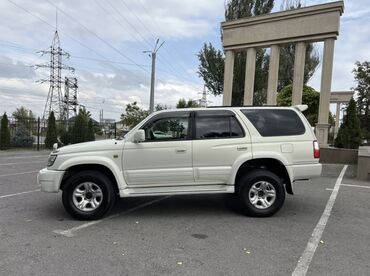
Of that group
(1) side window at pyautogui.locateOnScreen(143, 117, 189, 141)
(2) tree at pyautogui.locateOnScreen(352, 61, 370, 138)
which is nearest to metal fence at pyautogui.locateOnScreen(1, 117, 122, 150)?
(1) side window at pyautogui.locateOnScreen(143, 117, 189, 141)

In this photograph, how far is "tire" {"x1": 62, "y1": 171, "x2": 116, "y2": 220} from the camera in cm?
589

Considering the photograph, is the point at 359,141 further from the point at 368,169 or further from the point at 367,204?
the point at 367,204

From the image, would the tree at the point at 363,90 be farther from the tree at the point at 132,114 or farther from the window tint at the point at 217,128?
the window tint at the point at 217,128

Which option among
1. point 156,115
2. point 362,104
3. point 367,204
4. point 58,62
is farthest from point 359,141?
point 58,62

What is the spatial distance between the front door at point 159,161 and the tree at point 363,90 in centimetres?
3308

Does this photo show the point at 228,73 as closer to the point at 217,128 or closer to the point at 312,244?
the point at 217,128

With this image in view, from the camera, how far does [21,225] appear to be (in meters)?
5.60

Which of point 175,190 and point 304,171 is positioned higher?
point 304,171

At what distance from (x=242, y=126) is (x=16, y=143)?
70.5 ft

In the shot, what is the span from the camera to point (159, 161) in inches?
238

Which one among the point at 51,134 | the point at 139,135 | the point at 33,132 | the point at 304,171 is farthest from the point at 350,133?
the point at 33,132

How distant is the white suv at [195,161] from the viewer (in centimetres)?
594

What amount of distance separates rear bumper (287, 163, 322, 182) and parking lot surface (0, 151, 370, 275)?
0.72m

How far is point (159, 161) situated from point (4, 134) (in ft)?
65.3
